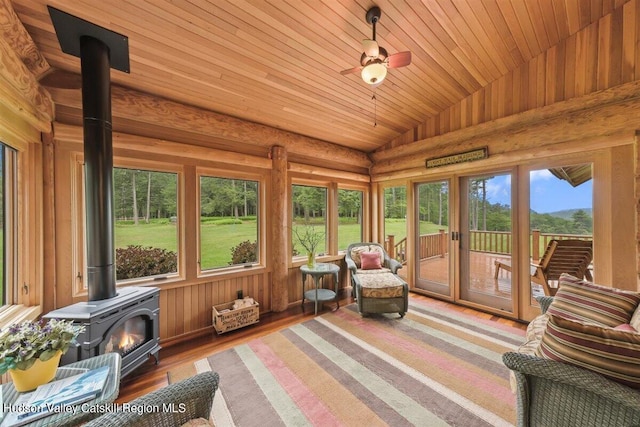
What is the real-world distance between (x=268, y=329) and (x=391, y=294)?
66.9 inches

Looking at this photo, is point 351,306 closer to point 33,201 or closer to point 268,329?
point 268,329

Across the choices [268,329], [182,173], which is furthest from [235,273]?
[182,173]

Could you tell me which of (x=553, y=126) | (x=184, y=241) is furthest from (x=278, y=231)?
(x=553, y=126)

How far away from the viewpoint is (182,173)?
2.94 metres

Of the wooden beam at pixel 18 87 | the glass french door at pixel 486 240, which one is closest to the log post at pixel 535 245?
the glass french door at pixel 486 240

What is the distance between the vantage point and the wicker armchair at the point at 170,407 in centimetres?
89

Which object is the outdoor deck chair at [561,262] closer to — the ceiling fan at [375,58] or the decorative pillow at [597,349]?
the decorative pillow at [597,349]

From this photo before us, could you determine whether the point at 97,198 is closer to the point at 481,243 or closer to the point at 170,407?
the point at 170,407

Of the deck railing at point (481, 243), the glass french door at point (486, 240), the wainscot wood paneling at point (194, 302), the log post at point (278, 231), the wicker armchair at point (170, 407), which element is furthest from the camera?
the log post at point (278, 231)

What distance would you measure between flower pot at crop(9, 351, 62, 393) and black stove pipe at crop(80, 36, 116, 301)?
77cm

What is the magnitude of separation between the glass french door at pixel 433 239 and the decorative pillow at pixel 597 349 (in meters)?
2.87

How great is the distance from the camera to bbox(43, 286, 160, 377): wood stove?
5.82 feet

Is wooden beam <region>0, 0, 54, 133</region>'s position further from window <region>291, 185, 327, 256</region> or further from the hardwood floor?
window <region>291, 185, 327, 256</region>

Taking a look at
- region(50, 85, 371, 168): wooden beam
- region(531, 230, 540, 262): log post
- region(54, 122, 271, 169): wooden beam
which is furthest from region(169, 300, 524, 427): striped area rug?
region(50, 85, 371, 168): wooden beam
